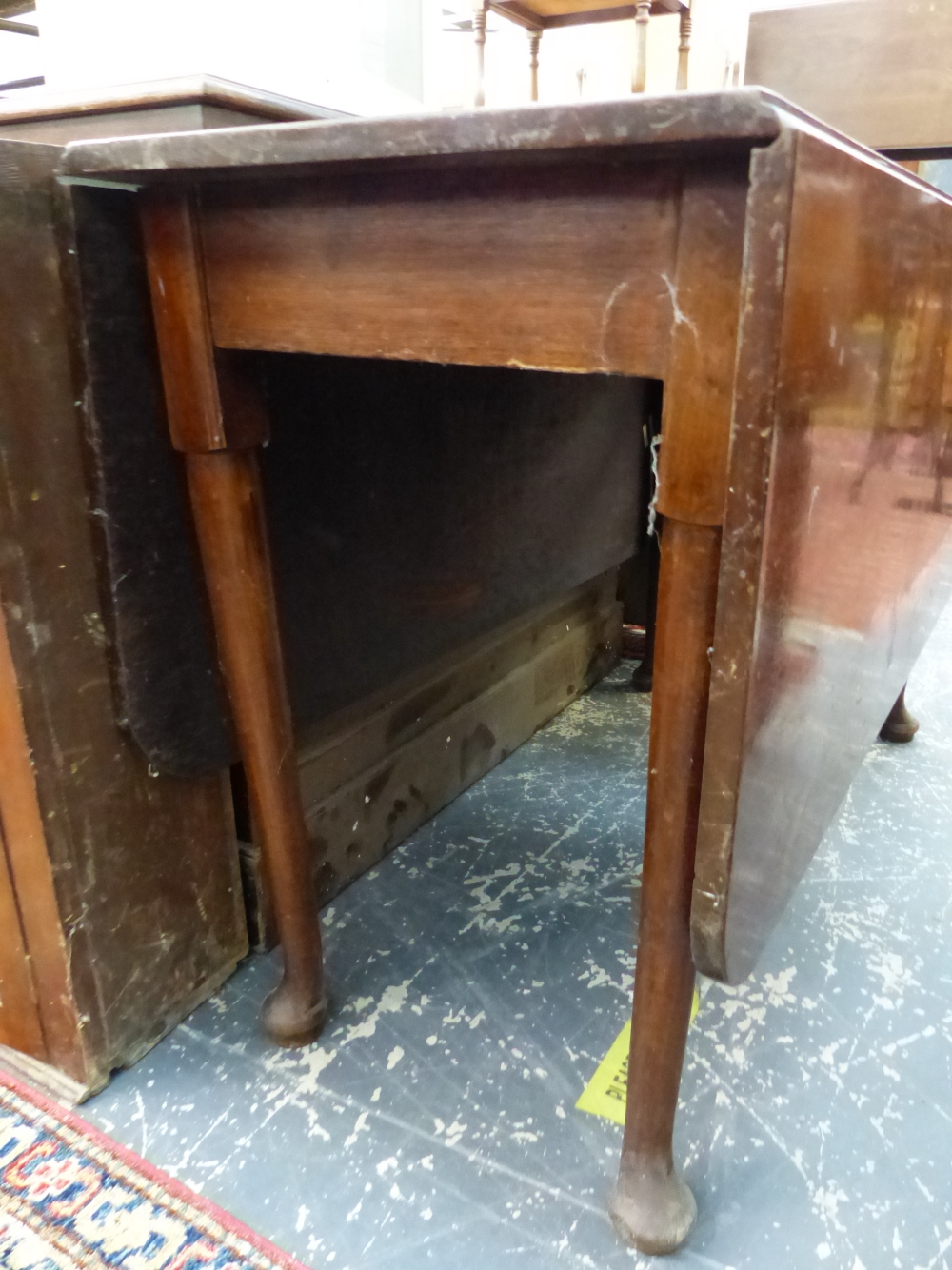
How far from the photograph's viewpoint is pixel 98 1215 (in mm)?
750

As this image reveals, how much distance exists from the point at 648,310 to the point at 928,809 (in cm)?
114

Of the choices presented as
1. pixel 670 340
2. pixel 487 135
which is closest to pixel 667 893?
pixel 670 340

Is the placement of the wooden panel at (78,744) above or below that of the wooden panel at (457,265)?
below

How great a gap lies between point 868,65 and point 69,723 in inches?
79.5

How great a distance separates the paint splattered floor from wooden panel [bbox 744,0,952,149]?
144 centimetres

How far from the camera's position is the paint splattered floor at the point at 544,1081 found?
2.48 ft

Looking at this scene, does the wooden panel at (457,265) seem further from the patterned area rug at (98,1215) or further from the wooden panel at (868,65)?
the wooden panel at (868,65)

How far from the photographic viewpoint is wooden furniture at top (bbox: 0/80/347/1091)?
0.70 metres

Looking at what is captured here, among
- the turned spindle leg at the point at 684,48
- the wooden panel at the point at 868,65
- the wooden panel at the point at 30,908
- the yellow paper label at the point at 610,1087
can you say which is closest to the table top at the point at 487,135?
the wooden panel at the point at 30,908

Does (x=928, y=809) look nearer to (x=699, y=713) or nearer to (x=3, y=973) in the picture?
(x=699, y=713)

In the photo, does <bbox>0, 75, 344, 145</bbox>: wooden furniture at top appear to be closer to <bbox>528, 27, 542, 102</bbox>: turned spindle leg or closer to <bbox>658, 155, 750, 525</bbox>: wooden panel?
<bbox>658, 155, 750, 525</bbox>: wooden panel

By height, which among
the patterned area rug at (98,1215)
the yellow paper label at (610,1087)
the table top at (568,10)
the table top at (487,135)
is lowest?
the yellow paper label at (610,1087)

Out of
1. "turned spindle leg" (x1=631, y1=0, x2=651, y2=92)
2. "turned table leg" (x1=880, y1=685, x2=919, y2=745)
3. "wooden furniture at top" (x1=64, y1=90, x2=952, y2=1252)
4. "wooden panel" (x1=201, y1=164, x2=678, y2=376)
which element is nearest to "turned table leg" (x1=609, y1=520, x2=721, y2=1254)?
"wooden furniture at top" (x1=64, y1=90, x2=952, y2=1252)

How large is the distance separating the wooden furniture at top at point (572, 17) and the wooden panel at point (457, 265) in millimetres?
2399
